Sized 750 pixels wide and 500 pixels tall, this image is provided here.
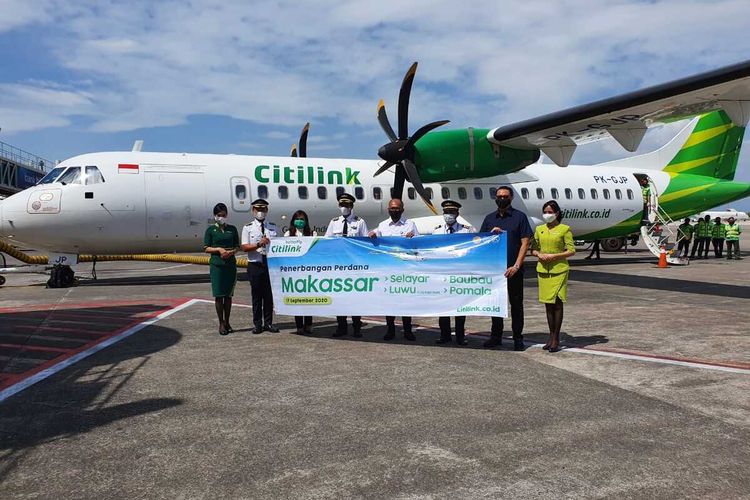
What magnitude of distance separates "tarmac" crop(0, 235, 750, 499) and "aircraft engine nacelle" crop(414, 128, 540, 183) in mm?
7381

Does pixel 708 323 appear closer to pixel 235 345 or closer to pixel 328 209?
pixel 235 345

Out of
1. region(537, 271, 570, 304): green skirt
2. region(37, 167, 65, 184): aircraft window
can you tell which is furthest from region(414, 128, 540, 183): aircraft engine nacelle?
region(37, 167, 65, 184): aircraft window

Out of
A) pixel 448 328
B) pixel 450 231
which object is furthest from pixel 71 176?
pixel 448 328

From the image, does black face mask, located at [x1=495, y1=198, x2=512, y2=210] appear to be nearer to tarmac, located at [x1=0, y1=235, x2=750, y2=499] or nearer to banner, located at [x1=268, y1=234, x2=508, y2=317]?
banner, located at [x1=268, y1=234, x2=508, y2=317]

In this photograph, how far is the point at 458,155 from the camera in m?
15.4

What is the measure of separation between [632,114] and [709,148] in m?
10.4

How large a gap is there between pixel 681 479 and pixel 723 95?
11.6 metres

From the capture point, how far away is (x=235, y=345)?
748 centimetres

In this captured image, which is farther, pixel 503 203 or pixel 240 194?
pixel 240 194

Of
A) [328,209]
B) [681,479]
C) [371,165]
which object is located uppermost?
[371,165]

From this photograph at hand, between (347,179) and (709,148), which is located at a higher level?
(709,148)

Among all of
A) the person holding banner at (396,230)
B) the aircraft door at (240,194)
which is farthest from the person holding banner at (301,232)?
the aircraft door at (240,194)

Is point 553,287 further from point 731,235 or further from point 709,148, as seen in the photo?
point 731,235

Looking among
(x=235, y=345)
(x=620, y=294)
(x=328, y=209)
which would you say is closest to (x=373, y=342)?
(x=235, y=345)
